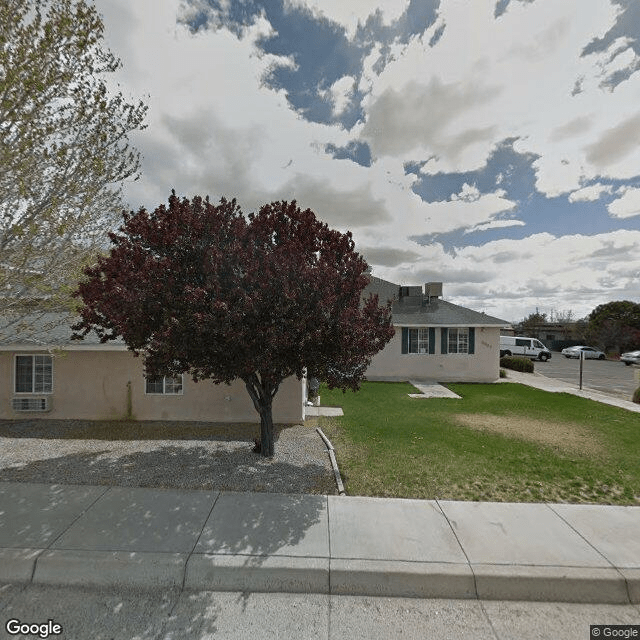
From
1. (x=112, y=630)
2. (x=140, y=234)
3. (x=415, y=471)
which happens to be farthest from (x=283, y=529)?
(x=140, y=234)

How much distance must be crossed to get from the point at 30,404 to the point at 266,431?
7498 millimetres

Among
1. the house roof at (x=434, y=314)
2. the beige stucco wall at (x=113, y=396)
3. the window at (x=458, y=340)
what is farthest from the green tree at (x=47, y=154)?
the window at (x=458, y=340)

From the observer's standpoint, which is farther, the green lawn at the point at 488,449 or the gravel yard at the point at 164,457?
the gravel yard at the point at 164,457

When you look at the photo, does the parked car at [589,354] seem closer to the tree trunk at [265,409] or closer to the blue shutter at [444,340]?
the blue shutter at [444,340]

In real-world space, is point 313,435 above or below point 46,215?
below

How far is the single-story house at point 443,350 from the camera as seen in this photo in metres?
17.6

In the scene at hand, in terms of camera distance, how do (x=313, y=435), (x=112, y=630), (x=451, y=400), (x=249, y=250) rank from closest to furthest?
(x=112, y=630) → (x=249, y=250) → (x=313, y=435) → (x=451, y=400)

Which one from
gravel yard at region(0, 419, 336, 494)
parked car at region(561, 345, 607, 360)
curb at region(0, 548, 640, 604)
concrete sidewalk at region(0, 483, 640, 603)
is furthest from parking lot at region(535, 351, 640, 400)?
gravel yard at region(0, 419, 336, 494)

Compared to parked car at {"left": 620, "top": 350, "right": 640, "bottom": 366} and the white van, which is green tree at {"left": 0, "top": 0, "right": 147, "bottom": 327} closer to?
the white van

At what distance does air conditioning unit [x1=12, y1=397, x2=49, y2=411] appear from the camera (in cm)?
919

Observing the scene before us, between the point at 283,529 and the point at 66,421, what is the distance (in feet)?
27.2

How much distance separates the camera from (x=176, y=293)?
505 cm

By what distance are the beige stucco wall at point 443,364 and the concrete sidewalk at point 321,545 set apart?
43.0ft

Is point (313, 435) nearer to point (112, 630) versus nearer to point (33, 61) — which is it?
point (112, 630)
